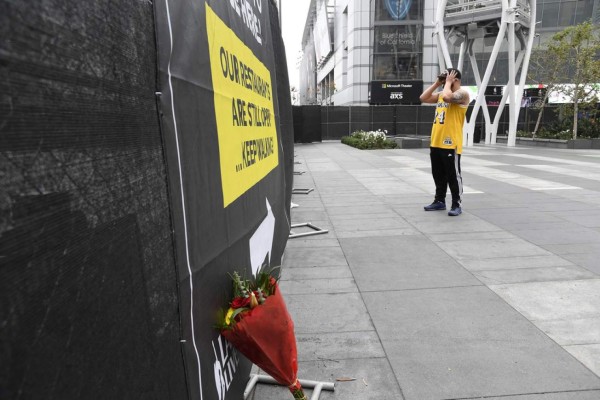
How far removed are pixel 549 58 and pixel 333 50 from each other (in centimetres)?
3030

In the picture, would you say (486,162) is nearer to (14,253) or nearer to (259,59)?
(259,59)

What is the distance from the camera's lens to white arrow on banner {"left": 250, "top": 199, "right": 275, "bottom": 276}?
3021 millimetres

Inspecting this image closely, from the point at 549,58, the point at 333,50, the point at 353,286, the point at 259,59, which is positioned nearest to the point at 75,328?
the point at 259,59

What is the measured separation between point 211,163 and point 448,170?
5.73m

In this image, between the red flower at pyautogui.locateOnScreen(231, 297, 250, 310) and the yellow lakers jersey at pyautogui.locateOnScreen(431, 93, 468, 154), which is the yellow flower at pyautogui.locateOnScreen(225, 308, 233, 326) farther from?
the yellow lakers jersey at pyautogui.locateOnScreen(431, 93, 468, 154)

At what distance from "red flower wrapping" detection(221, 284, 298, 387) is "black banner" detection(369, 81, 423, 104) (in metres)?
38.8

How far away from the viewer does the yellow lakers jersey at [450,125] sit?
7039mm

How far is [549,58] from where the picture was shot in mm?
26906

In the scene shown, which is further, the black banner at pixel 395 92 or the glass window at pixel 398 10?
the black banner at pixel 395 92

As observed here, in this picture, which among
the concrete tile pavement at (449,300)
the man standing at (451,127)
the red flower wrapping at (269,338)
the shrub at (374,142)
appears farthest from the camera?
the shrub at (374,142)

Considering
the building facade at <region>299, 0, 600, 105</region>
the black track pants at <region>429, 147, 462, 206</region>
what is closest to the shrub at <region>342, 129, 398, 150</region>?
the black track pants at <region>429, 147, 462, 206</region>

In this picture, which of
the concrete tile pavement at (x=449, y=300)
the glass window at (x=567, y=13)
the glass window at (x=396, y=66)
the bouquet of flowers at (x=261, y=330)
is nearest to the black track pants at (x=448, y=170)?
the concrete tile pavement at (x=449, y=300)

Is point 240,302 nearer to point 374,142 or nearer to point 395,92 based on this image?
point 374,142

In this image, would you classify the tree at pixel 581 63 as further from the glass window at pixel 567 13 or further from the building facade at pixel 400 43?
the glass window at pixel 567 13
